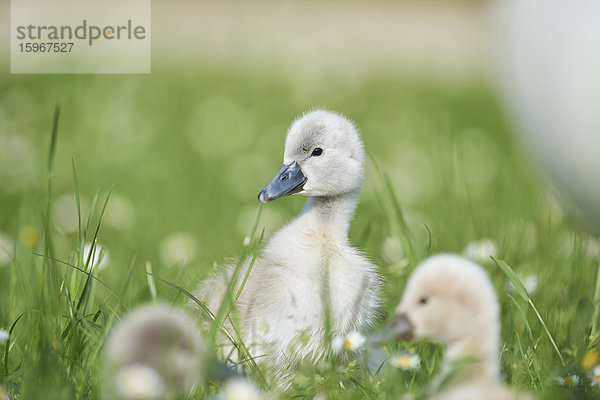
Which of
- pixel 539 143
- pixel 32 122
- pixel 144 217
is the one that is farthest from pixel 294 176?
pixel 32 122

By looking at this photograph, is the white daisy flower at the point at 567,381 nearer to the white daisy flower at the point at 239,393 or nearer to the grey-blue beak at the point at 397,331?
the grey-blue beak at the point at 397,331

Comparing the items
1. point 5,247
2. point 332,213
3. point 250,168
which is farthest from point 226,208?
point 332,213

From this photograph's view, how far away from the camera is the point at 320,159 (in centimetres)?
266

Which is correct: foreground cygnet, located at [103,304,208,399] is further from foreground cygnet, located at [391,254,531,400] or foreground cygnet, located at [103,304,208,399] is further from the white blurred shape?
the white blurred shape

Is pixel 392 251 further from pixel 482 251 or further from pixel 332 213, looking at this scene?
pixel 332 213

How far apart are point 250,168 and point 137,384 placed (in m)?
4.29

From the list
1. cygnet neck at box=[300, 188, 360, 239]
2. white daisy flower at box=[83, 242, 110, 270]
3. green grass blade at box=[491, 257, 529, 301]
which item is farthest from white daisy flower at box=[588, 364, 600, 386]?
white daisy flower at box=[83, 242, 110, 270]

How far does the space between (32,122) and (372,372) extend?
4.56 m

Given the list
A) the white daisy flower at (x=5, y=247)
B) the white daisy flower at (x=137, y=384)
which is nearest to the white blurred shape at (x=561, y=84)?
the white daisy flower at (x=137, y=384)

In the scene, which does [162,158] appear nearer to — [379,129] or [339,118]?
[379,129]

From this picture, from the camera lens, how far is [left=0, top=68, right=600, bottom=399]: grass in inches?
88.6

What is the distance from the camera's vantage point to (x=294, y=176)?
8.75 ft

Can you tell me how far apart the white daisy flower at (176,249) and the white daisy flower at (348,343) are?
5.51 feet

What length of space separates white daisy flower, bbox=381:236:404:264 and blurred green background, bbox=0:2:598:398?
0.01 meters
